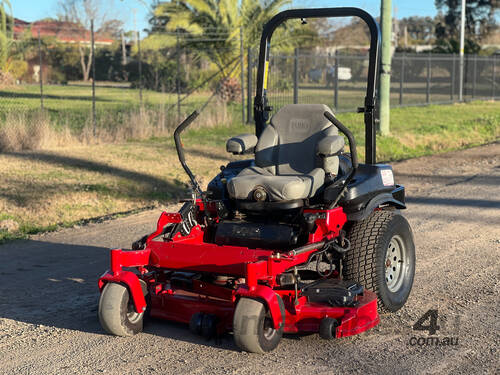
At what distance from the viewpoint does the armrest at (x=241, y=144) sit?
19.7 feet

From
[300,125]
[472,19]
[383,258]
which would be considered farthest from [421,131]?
[472,19]

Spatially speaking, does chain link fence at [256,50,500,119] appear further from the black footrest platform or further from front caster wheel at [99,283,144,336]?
front caster wheel at [99,283,144,336]

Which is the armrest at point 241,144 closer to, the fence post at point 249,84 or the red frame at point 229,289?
the red frame at point 229,289

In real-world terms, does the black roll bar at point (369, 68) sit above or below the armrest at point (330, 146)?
above

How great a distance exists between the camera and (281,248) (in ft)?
17.4

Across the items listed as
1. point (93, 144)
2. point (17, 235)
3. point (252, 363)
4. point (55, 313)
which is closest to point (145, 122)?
point (93, 144)

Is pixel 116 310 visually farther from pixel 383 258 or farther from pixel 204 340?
pixel 383 258

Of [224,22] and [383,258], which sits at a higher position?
[224,22]

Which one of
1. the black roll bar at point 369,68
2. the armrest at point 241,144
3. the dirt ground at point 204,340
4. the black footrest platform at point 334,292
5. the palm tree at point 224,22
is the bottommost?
the dirt ground at point 204,340

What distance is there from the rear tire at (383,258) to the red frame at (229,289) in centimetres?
21

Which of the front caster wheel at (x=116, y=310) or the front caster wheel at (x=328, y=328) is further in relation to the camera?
the front caster wheel at (x=116, y=310)

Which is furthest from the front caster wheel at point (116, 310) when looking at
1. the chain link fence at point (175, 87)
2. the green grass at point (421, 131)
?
the green grass at point (421, 131)

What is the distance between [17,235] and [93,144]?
6429 millimetres

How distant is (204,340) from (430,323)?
1666 millimetres
